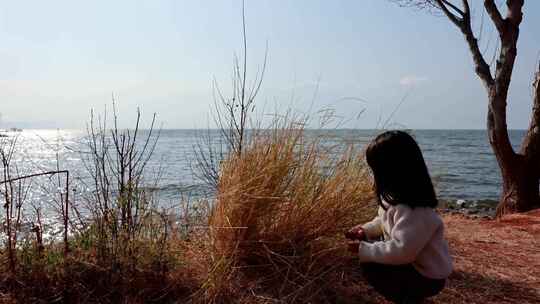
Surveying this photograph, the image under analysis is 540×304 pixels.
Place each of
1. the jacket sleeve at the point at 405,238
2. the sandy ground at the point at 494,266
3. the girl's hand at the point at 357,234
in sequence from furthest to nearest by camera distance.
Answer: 1. the sandy ground at the point at 494,266
2. the girl's hand at the point at 357,234
3. the jacket sleeve at the point at 405,238

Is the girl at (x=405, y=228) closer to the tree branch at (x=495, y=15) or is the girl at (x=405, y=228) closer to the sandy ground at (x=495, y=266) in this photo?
the sandy ground at (x=495, y=266)

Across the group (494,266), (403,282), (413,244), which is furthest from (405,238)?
(494,266)

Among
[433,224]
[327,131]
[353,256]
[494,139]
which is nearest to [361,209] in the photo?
[353,256]

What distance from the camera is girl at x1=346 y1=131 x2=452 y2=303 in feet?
7.18

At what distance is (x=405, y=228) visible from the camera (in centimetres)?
219

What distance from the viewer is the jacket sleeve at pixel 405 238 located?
2.18 meters

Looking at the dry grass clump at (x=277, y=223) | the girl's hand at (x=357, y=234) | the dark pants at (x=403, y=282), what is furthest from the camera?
the dry grass clump at (x=277, y=223)

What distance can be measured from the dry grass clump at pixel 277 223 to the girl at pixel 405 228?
2.35 feet

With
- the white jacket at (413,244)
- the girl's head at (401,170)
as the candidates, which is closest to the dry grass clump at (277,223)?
the white jacket at (413,244)

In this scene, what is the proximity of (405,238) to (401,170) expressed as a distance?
1.07ft

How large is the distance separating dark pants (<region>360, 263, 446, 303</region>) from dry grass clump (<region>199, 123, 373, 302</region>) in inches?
24.3

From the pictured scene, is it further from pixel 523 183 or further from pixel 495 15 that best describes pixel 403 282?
pixel 495 15

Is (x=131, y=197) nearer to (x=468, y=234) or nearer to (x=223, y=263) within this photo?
(x=223, y=263)

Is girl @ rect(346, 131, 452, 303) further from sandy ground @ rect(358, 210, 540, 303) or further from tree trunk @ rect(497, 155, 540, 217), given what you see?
tree trunk @ rect(497, 155, 540, 217)
